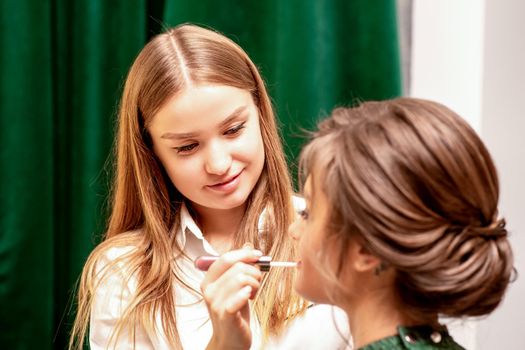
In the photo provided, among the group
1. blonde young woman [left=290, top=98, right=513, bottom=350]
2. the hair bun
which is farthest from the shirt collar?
the hair bun

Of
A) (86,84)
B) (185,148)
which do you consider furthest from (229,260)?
(86,84)

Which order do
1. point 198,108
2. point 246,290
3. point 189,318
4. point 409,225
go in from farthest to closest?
point 189,318, point 198,108, point 246,290, point 409,225

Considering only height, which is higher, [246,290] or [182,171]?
[182,171]

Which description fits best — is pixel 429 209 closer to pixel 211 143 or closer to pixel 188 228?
pixel 211 143

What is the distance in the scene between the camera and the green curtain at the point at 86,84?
1480 millimetres

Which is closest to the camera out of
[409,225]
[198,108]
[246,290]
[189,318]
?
[409,225]

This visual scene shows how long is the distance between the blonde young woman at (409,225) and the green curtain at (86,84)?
680 mm

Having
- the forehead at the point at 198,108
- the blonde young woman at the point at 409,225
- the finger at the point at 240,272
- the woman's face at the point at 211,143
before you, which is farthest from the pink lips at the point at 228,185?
the blonde young woman at the point at 409,225

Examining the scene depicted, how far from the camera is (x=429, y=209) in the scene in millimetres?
756

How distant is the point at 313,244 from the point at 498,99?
0.80 meters

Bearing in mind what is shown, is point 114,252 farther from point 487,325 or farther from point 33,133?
point 487,325

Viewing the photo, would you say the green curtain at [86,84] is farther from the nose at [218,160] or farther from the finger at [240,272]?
the finger at [240,272]

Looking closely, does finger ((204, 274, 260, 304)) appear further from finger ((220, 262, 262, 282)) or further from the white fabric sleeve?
the white fabric sleeve

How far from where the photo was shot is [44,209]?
4.93ft
